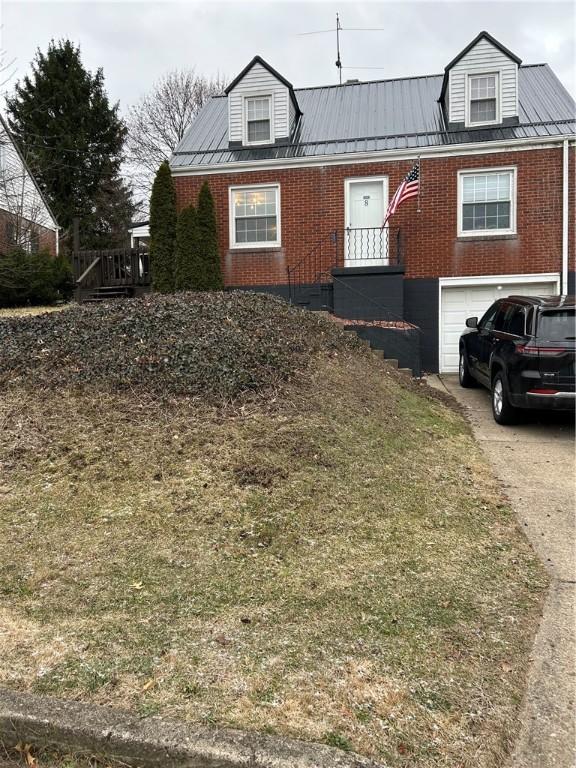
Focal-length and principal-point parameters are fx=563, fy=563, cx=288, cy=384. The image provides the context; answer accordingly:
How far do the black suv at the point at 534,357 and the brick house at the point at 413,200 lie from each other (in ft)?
14.4

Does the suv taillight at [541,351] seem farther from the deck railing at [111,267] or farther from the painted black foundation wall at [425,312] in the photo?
the deck railing at [111,267]

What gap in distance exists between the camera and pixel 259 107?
1417 centimetres

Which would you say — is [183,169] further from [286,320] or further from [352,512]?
[352,512]

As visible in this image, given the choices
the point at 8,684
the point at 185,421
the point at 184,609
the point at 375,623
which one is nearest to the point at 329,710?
the point at 375,623

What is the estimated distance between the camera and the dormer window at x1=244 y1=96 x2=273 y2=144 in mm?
14133

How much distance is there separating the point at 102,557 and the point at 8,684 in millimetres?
1219

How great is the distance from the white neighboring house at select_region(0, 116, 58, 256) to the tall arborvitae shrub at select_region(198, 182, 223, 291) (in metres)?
5.06

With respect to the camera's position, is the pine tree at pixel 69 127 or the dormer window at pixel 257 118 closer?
the dormer window at pixel 257 118

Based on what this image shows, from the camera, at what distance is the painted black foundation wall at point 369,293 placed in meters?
11.9

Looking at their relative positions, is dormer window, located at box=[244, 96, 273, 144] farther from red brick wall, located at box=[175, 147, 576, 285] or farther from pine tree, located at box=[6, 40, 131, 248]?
pine tree, located at box=[6, 40, 131, 248]

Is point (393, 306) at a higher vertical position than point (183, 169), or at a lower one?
lower

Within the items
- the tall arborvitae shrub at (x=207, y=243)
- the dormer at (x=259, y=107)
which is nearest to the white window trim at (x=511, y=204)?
the dormer at (x=259, y=107)

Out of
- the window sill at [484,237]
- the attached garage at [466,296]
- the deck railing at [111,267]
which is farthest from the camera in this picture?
the deck railing at [111,267]

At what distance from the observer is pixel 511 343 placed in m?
7.41
